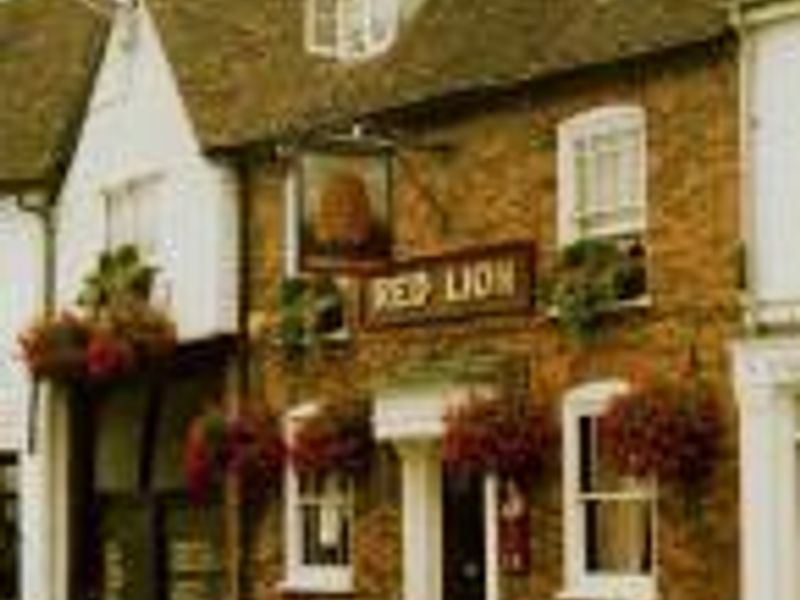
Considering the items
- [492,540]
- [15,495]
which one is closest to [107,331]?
[15,495]

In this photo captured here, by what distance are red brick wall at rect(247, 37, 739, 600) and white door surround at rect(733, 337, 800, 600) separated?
38 cm

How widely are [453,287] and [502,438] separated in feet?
7.09

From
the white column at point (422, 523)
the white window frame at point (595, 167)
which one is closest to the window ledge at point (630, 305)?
the white window frame at point (595, 167)

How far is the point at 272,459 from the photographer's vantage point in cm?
3122

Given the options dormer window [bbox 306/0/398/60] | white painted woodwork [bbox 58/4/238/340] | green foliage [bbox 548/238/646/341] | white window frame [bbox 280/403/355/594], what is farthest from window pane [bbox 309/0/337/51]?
green foliage [bbox 548/238/646/341]

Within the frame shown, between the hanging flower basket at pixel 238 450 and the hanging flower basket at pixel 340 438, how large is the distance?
1161 mm

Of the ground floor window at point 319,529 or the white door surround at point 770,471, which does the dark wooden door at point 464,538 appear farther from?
the white door surround at point 770,471

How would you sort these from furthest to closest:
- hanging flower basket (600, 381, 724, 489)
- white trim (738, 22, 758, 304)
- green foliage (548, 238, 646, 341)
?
green foliage (548, 238, 646, 341), hanging flower basket (600, 381, 724, 489), white trim (738, 22, 758, 304)

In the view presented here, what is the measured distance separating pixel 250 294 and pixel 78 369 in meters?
2.96

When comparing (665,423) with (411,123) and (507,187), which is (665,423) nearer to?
(507,187)

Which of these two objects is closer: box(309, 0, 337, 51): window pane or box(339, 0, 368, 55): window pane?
box(339, 0, 368, 55): window pane

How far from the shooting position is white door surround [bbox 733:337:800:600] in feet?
Answer: 80.2

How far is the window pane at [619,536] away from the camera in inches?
1033

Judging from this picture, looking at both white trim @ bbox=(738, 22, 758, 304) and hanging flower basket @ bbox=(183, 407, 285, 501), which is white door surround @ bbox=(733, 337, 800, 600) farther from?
hanging flower basket @ bbox=(183, 407, 285, 501)
